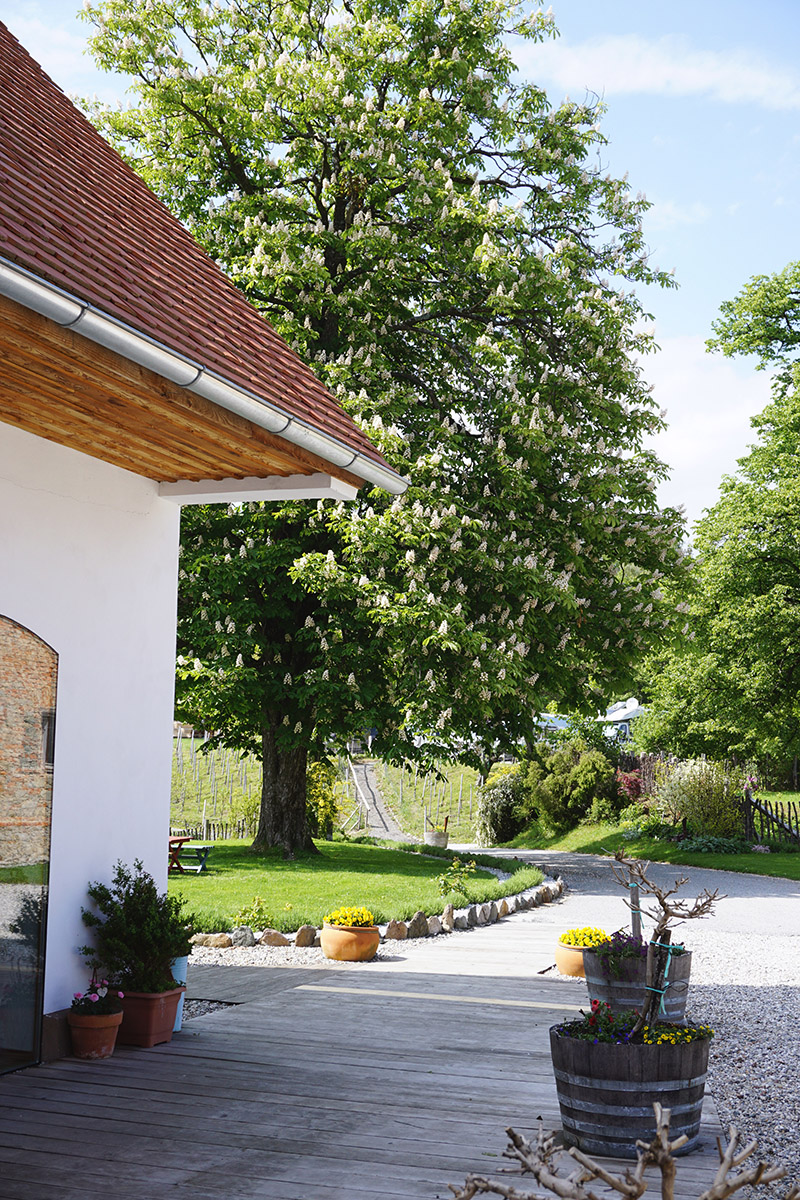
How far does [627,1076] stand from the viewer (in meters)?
4.30

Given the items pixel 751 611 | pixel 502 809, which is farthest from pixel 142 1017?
pixel 502 809

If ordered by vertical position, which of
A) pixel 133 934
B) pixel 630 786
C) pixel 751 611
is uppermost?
pixel 751 611

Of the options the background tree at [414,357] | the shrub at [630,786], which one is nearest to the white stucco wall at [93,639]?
the background tree at [414,357]

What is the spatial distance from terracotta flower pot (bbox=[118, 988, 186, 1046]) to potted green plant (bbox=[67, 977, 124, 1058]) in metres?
0.22

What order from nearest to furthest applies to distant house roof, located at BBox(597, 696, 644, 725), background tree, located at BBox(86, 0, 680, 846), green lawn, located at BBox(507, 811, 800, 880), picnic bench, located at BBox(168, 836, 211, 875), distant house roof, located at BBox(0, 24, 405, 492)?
distant house roof, located at BBox(0, 24, 405, 492)
background tree, located at BBox(86, 0, 680, 846)
picnic bench, located at BBox(168, 836, 211, 875)
green lawn, located at BBox(507, 811, 800, 880)
distant house roof, located at BBox(597, 696, 644, 725)

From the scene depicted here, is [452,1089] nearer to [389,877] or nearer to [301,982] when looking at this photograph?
[301,982]

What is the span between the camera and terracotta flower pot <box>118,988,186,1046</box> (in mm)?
6117

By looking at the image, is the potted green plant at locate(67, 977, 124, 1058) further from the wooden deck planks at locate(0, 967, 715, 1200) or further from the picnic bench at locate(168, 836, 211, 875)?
the picnic bench at locate(168, 836, 211, 875)

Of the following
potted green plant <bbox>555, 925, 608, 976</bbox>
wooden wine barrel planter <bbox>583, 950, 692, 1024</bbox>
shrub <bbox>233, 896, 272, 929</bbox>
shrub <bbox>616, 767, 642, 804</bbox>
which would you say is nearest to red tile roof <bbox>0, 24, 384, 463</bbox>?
wooden wine barrel planter <bbox>583, 950, 692, 1024</bbox>

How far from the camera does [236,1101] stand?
5.24m

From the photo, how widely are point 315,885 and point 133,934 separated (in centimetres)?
809

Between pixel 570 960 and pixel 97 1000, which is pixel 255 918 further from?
pixel 97 1000

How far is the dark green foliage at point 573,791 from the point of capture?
25625 millimetres

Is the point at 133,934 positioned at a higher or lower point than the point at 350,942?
higher
